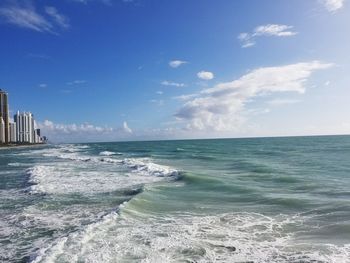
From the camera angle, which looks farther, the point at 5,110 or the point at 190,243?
the point at 5,110

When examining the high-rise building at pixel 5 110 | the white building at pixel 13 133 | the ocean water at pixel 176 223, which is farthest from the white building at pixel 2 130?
the ocean water at pixel 176 223

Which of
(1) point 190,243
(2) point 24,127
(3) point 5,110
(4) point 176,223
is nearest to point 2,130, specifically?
(3) point 5,110

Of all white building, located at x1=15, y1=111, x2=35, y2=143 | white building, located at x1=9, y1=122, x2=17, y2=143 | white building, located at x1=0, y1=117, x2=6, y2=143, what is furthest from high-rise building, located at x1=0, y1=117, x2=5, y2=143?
white building, located at x1=15, y1=111, x2=35, y2=143

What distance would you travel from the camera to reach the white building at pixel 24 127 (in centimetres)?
17800

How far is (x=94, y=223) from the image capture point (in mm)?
11148

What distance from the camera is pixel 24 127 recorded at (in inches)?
7121

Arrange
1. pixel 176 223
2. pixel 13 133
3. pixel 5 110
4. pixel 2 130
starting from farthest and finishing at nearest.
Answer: pixel 13 133 < pixel 5 110 < pixel 2 130 < pixel 176 223

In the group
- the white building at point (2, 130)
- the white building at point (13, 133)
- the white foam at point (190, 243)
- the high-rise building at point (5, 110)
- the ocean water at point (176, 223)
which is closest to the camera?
the white foam at point (190, 243)

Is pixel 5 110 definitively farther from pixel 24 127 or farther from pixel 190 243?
pixel 190 243

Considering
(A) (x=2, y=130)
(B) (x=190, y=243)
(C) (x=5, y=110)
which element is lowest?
(B) (x=190, y=243)

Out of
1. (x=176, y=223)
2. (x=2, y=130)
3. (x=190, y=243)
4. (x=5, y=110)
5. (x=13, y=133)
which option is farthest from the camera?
(x=13, y=133)

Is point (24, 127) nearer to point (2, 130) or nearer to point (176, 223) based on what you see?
point (2, 130)

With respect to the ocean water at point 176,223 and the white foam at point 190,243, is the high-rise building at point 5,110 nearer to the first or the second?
the ocean water at point 176,223

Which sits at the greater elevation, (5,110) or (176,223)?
(5,110)
